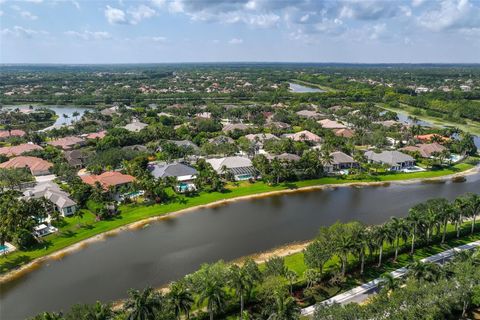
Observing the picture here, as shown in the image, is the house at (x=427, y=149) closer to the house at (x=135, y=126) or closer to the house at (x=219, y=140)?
the house at (x=219, y=140)

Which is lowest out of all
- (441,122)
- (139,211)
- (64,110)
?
(64,110)

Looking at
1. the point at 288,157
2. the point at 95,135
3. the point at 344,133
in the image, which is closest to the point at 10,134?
the point at 95,135

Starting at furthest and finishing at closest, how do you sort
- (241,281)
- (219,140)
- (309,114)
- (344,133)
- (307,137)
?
1. (309,114)
2. (344,133)
3. (307,137)
4. (219,140)
5. (241,281)

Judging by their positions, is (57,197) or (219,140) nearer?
(57,197)

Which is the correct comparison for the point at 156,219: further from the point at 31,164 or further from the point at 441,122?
the point at 441,122

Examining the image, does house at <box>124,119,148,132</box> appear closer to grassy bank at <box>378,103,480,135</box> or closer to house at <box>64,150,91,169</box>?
house at <box>64,150,91,169</box>

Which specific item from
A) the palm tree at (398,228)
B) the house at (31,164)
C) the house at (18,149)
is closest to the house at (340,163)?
the palm tree at (398,228)

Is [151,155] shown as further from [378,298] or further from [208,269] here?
[378,298]

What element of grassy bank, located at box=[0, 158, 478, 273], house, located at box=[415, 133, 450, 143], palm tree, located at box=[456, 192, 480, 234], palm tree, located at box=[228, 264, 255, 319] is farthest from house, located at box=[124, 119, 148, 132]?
palm tree, located at box=[456, 192, 480, 234]
